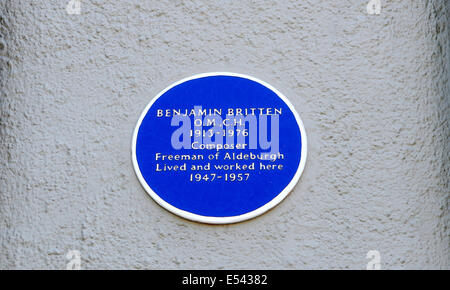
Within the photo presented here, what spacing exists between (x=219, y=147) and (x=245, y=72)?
44 cm

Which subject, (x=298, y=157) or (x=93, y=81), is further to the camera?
(x=93, y=81)

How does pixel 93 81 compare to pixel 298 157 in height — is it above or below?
above

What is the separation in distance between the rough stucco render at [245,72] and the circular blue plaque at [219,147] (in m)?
0.07

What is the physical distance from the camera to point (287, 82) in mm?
2598

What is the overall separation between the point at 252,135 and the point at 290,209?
413 millimetres

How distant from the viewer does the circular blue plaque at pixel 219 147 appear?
243 centimetres

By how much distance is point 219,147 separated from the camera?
248cm

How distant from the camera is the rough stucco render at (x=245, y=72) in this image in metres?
2.42

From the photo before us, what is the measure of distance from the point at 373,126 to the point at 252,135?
0.63m

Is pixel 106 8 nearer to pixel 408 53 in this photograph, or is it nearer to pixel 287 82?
pixel 287 82

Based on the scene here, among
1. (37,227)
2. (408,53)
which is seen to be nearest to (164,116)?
(37,227)

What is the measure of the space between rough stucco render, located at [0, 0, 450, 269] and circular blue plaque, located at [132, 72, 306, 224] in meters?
0.07
